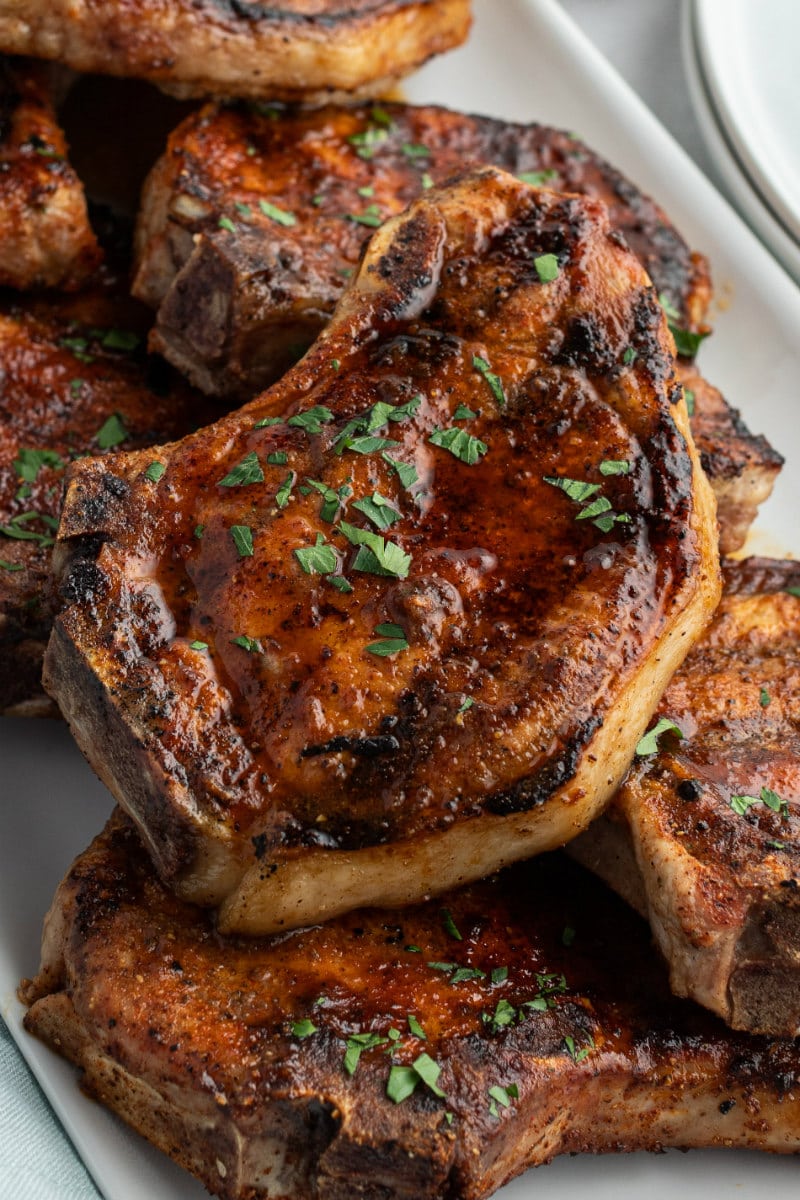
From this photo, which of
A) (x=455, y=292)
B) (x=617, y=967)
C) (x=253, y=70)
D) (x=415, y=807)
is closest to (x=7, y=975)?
(x=415, y=807)

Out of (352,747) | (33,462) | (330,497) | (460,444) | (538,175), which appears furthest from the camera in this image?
(538,175)

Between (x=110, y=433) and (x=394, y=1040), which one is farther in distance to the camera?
(x=110, y=433)

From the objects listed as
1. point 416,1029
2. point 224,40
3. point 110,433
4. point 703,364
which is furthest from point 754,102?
point 416,1029

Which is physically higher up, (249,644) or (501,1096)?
(249,644)

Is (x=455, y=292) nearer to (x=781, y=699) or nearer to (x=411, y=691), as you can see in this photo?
(x=411, y=691)

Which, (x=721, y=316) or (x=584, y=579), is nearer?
(x=584, y=579)

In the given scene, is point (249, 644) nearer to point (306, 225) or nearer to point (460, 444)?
point (460, 444)

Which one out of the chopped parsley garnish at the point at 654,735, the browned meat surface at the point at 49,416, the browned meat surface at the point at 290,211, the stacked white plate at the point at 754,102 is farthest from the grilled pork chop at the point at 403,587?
the stacked white plate at the point at 754,102
